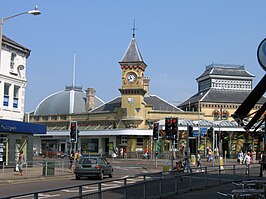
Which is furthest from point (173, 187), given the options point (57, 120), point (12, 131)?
point (57, 120)

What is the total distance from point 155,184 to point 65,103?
7301 centimetres

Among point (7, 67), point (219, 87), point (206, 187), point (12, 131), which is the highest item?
point (219, 87)

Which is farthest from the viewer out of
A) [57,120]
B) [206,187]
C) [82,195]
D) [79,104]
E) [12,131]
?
[79,104]

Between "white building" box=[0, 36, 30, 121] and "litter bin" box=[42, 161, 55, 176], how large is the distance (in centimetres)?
817

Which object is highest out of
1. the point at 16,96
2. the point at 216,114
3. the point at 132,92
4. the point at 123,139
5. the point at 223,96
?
the point at 223,96

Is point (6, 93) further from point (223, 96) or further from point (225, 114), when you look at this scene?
point (223, 96)

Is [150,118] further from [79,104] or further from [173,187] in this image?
[173,187]

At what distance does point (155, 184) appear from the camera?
1627 cm

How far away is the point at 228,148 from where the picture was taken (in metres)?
71.8

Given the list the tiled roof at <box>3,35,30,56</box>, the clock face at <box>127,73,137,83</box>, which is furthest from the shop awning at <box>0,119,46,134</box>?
the clock face at <box>127,73,137,83</box>

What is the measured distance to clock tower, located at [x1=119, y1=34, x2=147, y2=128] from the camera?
2894 inches

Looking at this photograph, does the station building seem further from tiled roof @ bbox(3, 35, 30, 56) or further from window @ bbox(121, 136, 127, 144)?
tiled roof @ bbox(3, 35, 30, 56)

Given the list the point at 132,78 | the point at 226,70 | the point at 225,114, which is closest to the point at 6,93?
the point at 132,78

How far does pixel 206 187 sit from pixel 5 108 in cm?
2042
